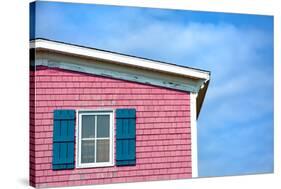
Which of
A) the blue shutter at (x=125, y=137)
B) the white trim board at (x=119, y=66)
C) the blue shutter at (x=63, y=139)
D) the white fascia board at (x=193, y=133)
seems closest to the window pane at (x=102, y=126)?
the blue shutter at (x=125, y=137)

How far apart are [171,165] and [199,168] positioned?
A: 18.6 inches

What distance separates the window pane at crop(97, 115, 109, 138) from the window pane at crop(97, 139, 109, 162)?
8cm

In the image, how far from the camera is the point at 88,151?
24.3 feet

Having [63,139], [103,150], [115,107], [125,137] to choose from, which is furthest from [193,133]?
[63,139]

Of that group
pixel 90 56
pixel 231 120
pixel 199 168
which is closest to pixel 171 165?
pixel 199 168

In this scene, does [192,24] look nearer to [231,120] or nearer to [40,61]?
[231,120]

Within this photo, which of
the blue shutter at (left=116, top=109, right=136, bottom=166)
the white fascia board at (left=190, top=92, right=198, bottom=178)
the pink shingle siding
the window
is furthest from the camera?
the white fascia board at (left=190, top=92, right=198, bottom=178)

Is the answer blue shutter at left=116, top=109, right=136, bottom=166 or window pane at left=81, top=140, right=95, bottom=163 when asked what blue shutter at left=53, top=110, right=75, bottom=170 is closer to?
window pane at left=81, top=140, right=95, bottom=163

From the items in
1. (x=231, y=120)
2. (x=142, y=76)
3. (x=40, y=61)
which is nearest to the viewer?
(x=40, y=61)

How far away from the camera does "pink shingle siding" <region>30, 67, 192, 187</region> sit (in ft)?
23.5

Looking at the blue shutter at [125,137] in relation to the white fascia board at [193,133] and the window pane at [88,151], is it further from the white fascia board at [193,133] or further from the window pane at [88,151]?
the white fascia board at [193,133]

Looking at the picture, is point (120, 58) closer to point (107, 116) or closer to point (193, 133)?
point (107, 116)

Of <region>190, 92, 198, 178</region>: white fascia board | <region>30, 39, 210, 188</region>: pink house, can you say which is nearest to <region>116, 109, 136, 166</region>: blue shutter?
<region>30, 39, 210, 188</region>: pink house
